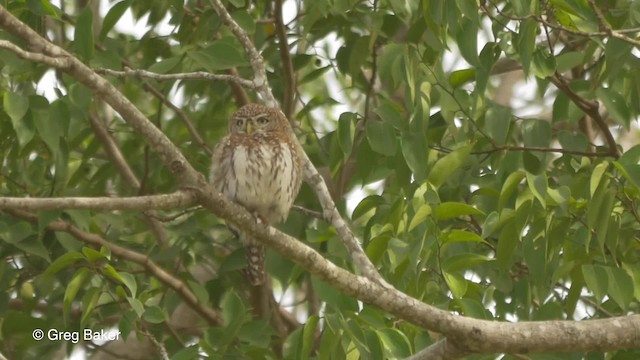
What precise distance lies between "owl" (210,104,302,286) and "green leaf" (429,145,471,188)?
93 centimetres

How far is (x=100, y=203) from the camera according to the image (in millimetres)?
3479

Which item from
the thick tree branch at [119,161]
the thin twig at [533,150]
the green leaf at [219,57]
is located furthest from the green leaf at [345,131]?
the thick tree branch at [119,161]

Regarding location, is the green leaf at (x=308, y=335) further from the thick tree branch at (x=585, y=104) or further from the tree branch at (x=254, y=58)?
the thick tree branch at (x=585, y=104)

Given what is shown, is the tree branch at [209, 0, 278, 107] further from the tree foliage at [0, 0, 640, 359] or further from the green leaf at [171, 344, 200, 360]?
the green leaf at [171, 344, 200, 360]

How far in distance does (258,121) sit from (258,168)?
336 mm

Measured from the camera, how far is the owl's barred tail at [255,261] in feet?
18.5

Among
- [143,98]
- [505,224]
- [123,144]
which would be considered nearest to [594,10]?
[505,224]

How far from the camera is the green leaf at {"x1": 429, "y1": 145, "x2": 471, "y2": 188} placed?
4.47m

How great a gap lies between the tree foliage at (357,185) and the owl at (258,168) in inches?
8.2

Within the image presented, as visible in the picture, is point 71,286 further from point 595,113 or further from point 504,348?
point 595,113

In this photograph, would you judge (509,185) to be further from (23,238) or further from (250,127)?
(23,238)

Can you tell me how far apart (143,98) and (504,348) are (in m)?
4.23

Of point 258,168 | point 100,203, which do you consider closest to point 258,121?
point 258,168

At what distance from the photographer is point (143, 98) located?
25.0 feet
